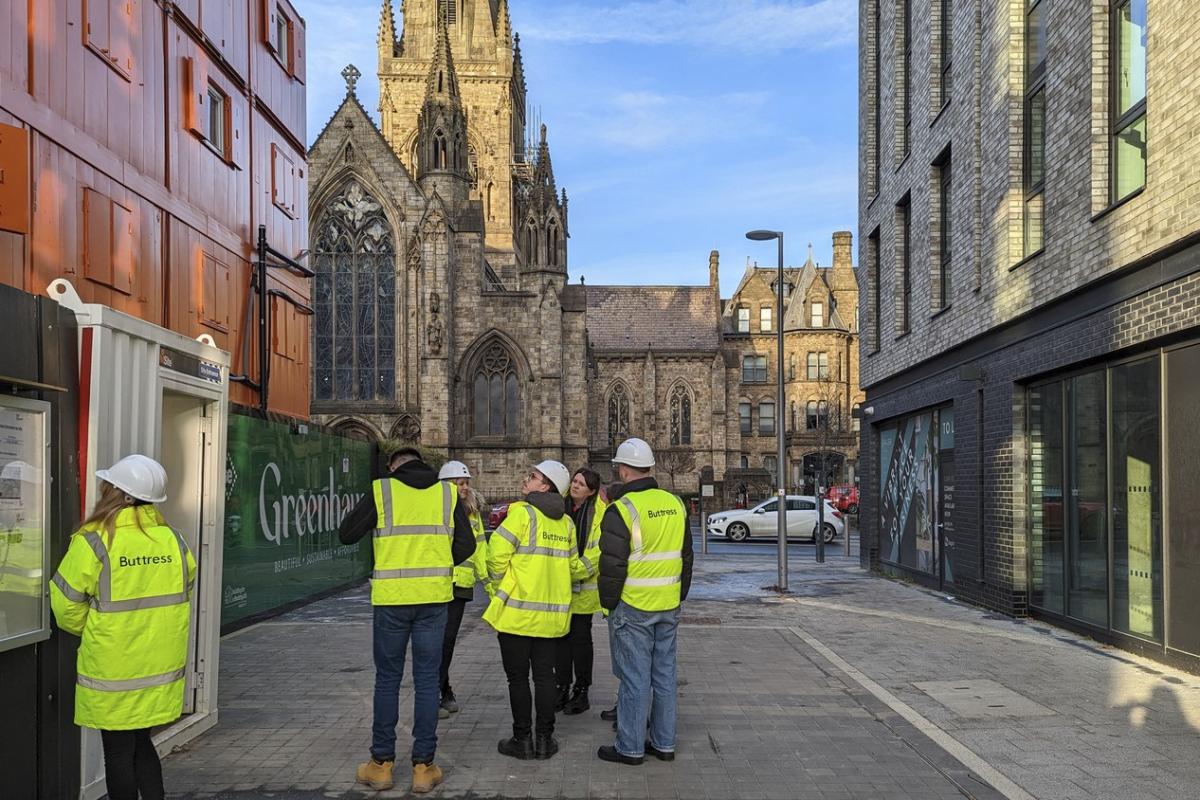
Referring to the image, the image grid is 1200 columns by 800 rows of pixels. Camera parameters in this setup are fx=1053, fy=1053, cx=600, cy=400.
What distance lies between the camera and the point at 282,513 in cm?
1348

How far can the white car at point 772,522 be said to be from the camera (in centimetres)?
3172

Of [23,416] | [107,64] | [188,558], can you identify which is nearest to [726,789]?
[188,558]

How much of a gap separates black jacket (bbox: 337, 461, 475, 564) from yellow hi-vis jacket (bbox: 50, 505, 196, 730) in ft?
3.88

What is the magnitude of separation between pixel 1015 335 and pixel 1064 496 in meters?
2.18

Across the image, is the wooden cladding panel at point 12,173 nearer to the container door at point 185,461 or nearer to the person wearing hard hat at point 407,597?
the container door at point 185,461

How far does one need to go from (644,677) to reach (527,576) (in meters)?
0.95

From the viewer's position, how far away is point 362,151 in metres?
39.6

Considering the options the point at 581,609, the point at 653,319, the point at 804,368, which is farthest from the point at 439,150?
the point at 581,609

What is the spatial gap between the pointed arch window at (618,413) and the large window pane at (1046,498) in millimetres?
46765

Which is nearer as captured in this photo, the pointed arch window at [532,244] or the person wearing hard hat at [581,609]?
the person wearing hard hat at [581,609]

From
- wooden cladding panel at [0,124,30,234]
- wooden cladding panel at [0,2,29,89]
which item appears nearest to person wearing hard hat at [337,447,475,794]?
wooden cladding panel at [0,124,30,234]

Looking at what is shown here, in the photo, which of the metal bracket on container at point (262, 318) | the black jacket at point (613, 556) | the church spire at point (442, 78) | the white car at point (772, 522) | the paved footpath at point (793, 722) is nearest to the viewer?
the paved footpath at point (793, 722)

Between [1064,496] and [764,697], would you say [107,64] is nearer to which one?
[764,697]

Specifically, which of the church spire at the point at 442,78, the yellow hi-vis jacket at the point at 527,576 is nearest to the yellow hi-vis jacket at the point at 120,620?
the yellow hi-vis jacket at the point at 527,576
